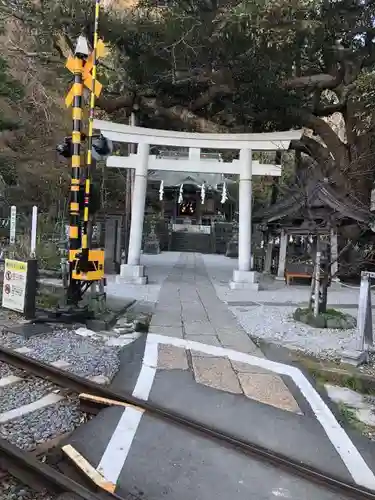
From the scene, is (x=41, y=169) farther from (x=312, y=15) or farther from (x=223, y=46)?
(x=312, y=15)

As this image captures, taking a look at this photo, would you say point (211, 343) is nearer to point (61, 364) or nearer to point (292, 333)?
point (292, 333)

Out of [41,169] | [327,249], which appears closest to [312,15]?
[327,249]

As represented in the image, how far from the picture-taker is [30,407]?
421cm

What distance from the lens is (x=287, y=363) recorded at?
5871 mm

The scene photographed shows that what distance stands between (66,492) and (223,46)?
37.4 feet

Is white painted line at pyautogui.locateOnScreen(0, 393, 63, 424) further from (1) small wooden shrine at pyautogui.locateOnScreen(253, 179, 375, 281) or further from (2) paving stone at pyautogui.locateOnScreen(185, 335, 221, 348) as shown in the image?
(1) small wooden shrine at pyautogui.locateOnScreen(253, 179, 375, 281)

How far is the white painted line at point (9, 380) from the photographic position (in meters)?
4.85

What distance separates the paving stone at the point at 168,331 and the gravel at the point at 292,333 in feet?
3.94

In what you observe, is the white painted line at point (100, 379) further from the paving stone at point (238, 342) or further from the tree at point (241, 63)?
the tree at point (241, 63)

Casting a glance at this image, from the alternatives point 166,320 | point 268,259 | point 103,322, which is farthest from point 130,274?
point 268,259

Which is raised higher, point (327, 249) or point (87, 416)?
point (327, 249)

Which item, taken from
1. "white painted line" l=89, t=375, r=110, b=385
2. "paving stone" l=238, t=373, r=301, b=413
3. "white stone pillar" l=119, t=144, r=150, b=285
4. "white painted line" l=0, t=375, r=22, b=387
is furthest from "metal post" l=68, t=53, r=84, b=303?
"white stone pillar" l=119, t=144, r=150, b=285

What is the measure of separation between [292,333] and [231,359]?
202 centimetres

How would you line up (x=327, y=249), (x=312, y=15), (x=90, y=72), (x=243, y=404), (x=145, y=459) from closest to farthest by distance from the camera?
(x=145, y=459)
(x=243, y=404)
(x=90, y=72)
(x=327, y=249)
(x=312, y=15)
